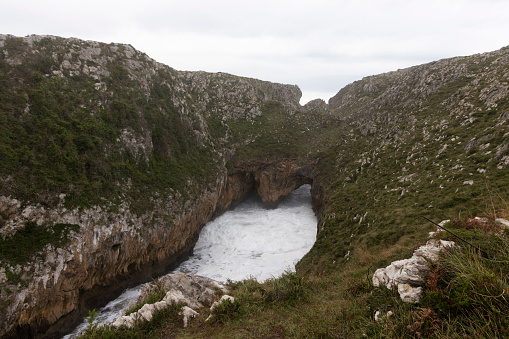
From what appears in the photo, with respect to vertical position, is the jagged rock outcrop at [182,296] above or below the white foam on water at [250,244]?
above

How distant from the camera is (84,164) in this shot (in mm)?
16609

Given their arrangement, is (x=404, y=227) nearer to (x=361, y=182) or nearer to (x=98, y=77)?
(x=361, y=182)

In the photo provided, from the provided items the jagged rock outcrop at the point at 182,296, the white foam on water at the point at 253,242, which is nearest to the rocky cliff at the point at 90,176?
the white foam on water at the point at 253,242

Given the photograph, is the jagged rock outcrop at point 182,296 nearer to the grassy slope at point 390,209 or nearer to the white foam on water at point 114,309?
the grassy slope at point 390,209

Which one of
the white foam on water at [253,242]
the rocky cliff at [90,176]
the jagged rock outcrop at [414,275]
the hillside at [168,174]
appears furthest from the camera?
the white foam on water at [253,242]

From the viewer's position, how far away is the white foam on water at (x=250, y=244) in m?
19.8

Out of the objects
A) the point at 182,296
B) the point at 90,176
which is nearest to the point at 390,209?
the point at 182,296

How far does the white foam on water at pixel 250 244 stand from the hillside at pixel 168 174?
1.60 metres

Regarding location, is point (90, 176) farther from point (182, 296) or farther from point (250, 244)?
point (250, 244)

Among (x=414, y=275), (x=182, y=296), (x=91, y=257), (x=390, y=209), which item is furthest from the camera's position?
(x=91, y=257)

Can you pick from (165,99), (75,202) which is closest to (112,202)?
(75,202)

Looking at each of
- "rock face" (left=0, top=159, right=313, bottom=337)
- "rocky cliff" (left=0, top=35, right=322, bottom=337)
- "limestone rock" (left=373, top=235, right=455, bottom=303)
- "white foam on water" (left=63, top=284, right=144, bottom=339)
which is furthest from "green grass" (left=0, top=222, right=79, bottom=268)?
"limestone rock" (left=373, top=235, right=455, bottom=303)

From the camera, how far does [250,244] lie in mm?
25281

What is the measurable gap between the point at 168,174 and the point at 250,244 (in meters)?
11.8
